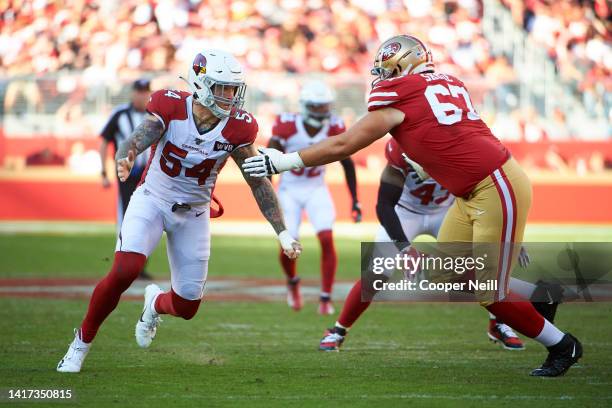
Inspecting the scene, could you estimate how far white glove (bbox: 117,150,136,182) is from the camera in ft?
17.6

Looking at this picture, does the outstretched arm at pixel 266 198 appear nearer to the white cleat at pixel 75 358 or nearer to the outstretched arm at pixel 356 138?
the outstretched arm at pixel 356 138

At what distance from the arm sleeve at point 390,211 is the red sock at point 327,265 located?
227 cm

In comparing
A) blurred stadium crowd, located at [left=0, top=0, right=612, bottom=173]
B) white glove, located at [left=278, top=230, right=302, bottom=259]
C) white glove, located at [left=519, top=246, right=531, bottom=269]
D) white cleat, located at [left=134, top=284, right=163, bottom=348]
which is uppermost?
white glove, located at [left=278, top=230, right=302, bottom=259]

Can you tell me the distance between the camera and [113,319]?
843 cm

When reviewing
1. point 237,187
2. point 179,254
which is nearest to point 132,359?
point 179,254

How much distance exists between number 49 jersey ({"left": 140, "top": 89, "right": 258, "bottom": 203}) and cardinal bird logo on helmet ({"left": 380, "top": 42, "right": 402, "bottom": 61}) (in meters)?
0.88

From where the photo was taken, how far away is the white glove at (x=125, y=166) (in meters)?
5.36

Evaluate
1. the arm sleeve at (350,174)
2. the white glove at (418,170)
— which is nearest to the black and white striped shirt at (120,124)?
the arm sleeve at (350,174)

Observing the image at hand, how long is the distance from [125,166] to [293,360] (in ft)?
6.06

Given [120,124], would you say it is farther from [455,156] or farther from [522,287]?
[455,156]

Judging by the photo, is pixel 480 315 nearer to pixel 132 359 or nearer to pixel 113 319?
pixel 113 319

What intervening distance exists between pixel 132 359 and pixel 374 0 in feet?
51.9

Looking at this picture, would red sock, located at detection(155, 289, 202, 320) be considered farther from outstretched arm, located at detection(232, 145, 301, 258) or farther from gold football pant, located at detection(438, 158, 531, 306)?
gold football pant, located at detection(438, 158, 531, 306)

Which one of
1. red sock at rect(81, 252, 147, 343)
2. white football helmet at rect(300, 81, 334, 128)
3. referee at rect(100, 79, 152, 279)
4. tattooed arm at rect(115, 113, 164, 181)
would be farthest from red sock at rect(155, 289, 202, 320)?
referee at rect(100, 79, 152, 279)
